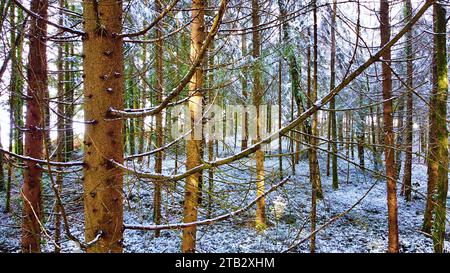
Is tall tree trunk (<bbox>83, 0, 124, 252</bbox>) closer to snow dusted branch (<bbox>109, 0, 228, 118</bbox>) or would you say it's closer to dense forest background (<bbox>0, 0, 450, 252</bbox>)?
dense forest background (<bbox>0, 0, 450, 252</bbox>)

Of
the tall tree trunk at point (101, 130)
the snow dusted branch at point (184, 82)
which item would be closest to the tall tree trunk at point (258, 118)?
the snow dusted branch at point (184, 82)

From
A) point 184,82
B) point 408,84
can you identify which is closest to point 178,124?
point 184,82

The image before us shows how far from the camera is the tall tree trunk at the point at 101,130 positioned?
1.76m

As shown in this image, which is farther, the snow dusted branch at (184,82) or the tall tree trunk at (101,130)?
the tall tree trunk at (101,130)

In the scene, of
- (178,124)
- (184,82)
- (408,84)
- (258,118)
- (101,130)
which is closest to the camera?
(184,82)

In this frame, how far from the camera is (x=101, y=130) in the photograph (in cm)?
178

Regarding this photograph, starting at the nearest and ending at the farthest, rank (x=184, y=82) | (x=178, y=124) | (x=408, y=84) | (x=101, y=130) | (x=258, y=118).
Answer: (x=184, y=82) → (x=101, y=130) → (x=178, y=124) → (x=258, y=118) → (x=408, y=84)

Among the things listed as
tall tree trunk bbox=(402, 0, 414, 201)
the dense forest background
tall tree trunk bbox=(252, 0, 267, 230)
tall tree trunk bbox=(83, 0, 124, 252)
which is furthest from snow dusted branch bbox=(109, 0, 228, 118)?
tall tree trunk bbox=(402, 0, 414, 201)

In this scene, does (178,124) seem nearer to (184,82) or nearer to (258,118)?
(184,82)

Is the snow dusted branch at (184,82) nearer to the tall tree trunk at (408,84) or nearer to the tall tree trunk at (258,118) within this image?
the tall tree trunk at (258,118)

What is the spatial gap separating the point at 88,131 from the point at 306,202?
35.0ft
